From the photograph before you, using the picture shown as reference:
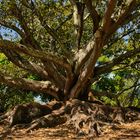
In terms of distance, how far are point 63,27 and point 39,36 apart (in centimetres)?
120

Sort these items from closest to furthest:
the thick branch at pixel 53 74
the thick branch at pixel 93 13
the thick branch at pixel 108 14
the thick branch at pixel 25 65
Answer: the thick branch at pixel 108 14
the thick branch at pixel 93 13
the thick branch at pixel 53 74
the thick branch at pixel 25 65

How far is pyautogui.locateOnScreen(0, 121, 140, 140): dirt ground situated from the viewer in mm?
9258

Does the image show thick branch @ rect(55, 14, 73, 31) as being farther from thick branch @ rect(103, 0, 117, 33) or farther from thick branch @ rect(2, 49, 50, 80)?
thick branch @ rect(103, 0, 117, 33)

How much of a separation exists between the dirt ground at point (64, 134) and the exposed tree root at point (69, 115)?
0.28 m

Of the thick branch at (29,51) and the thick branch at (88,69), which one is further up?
the thick branch at (29,51)

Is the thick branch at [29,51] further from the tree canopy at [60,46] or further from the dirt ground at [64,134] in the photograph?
the dirt ground at [64,134]

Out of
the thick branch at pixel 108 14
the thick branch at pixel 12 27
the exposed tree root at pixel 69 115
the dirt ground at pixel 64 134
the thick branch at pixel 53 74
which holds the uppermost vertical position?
the thick branch at pixel 12 27

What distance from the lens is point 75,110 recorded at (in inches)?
450

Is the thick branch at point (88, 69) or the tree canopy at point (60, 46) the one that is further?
the tree canopy at point (60, 46)

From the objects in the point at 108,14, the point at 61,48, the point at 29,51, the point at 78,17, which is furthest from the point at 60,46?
the point at 108,14

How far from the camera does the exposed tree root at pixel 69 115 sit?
10.5 meters

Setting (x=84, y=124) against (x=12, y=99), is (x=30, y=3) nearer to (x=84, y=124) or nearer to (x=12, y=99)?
(x=84, y=124)

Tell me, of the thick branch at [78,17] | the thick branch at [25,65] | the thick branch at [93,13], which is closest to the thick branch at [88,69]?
the thick branch at [93,13]

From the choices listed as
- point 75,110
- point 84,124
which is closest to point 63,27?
point 75,110
